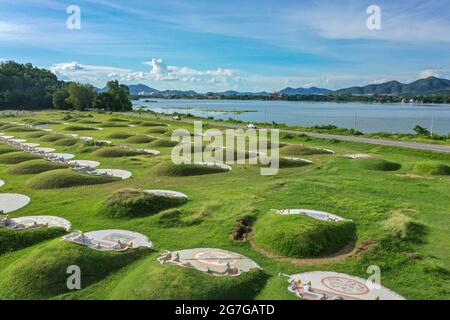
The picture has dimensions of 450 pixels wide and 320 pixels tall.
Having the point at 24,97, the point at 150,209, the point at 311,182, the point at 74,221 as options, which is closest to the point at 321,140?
the point at 311,182

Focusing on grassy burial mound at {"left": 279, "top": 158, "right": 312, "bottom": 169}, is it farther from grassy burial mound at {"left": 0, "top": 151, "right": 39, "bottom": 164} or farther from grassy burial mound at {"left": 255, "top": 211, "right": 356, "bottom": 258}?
grassy burial mound at {"left": 0, "top": 151, "right": 39, "bottom": 164}

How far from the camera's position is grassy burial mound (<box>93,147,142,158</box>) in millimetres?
38391

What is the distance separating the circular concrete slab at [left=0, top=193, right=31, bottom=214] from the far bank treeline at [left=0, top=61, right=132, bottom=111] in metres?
96.5

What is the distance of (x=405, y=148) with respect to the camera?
42031 mm

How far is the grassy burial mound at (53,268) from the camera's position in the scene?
42.2ft

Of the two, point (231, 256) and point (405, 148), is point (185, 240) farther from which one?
point (405, 148)

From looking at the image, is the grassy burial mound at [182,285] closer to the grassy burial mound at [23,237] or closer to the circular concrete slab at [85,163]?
the grassy burial mound at [23,237]

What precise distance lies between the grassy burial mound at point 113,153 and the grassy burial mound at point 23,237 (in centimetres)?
2115

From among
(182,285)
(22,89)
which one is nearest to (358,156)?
(182,285)

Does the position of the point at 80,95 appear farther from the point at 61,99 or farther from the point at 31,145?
the point at 31,145

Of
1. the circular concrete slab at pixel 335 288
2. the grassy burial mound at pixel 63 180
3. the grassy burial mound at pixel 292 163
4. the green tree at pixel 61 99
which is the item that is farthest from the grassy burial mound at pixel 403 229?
the green tree at pixel 61 99

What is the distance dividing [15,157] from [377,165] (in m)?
33.8

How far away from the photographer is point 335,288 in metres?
13.0

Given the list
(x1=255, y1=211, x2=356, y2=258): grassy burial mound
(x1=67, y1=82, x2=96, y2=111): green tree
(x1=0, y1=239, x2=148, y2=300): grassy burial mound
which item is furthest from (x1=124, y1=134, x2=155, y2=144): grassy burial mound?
(x1=67, y1=82, x2=96, y2=111): green tree
